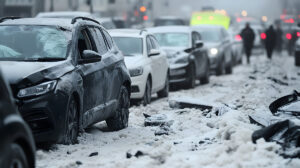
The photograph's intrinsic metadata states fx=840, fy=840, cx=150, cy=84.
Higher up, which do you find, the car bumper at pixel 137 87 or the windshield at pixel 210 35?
the car bumper at pixel 137 87

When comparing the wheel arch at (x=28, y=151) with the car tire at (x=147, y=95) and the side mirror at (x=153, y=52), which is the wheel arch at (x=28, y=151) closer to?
the car tire at (x=147, y=95)

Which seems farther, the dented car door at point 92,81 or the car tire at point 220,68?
the car tire at point 220,68

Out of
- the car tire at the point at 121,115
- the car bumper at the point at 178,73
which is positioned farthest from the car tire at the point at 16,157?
the car bumper at the point at 178,73

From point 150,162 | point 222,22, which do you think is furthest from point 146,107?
point 222,22

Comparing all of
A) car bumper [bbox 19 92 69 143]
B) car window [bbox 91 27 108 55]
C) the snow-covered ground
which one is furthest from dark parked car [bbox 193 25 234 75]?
car bumper [bbox 19 92 69 143]

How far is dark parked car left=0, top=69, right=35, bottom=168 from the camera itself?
562cm

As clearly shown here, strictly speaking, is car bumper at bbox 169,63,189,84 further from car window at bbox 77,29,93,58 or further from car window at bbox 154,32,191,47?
car window at bbox 77,29,93,58

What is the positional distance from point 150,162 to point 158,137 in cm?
275

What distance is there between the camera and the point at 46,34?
34.7ft

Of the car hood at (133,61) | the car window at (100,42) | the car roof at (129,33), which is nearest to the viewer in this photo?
the car window at (100,42)

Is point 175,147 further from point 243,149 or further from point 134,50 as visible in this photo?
point 134,50

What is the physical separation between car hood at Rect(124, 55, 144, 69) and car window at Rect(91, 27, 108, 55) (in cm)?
446

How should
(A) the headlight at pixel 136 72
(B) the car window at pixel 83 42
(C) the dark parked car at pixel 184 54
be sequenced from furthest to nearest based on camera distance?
(C) the dark parked car at pixel 184 54
(A) the headlight at pixel 136 72
(B) the car window at pixel 83 42

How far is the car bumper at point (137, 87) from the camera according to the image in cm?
1620
